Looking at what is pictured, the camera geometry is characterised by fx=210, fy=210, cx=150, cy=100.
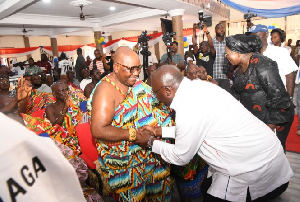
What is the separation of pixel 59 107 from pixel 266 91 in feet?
8.68

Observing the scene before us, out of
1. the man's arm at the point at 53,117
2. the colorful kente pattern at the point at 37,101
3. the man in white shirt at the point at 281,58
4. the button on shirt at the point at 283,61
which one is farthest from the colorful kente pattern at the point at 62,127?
the button on shirt at the point at 283,61

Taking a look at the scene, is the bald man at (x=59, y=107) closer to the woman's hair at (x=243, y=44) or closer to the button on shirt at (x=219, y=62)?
the woman's hair at (x=243, y=44)

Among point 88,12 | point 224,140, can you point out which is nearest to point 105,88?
point 224,140

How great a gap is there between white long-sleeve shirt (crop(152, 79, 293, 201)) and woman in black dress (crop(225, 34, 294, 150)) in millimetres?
514

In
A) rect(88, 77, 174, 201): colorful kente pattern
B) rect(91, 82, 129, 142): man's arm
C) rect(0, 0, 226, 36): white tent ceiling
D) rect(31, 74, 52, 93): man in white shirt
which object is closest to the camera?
rect(91, 82, 129, 142): man's arm

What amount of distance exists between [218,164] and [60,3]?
9546mm

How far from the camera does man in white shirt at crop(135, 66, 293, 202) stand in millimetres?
1344

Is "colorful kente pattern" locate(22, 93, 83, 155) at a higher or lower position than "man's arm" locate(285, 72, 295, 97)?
lower

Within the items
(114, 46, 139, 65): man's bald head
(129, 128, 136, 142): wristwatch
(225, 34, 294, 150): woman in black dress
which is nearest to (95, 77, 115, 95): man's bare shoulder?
(114, 46, 139, 65): man's bald head

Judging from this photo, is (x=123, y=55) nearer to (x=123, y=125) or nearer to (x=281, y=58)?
(x=123, y=125)

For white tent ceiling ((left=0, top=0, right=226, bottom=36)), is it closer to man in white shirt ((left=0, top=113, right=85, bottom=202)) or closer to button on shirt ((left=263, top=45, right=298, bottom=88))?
button on shirt ((left=263, top=45, right=298, bottom=88))

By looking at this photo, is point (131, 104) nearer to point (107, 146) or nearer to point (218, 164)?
point (107, 146)

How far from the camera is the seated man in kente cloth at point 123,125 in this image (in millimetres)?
1673

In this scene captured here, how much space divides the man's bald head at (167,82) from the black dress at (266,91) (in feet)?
2.87
